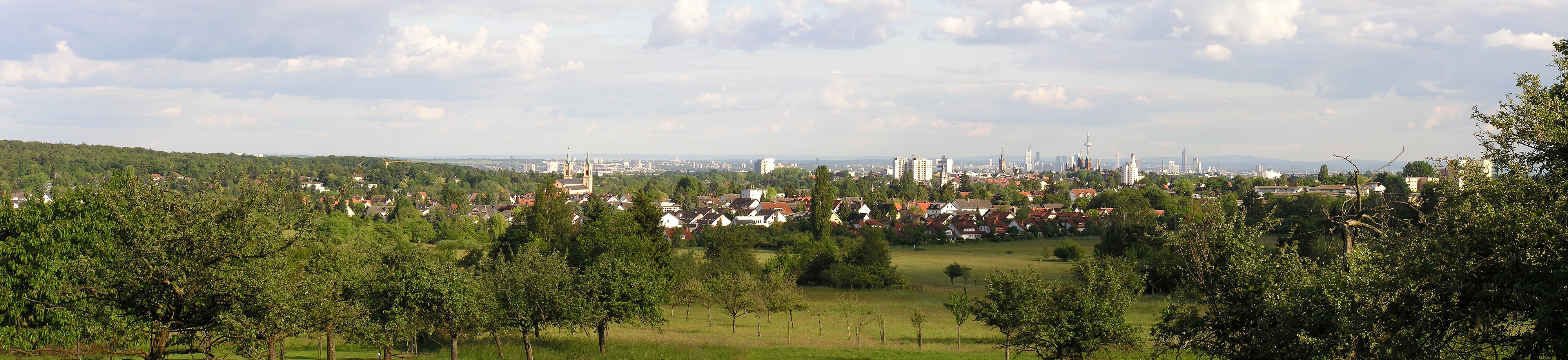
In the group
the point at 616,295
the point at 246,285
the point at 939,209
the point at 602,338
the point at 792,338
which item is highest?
the point at 246,285

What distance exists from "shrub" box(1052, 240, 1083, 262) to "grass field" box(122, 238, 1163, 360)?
53.3 feet

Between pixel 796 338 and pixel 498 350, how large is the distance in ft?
32.9

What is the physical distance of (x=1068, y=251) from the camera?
6341 centimetres

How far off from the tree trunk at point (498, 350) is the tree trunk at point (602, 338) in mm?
2613

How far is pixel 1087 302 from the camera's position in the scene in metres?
18.3

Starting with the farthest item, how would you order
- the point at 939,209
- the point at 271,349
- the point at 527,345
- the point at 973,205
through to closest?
the point at 973,205 → the point at 939,209 → the point at 527,345 → the point at 271,349

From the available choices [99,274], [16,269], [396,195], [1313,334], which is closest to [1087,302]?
[1313,334]

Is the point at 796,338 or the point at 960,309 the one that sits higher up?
the point at 960,309

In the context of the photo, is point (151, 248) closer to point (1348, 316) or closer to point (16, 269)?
point (16, 269)

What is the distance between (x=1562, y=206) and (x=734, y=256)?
42080mm

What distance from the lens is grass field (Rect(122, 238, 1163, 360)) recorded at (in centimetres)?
2412

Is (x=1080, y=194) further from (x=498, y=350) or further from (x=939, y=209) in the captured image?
(x=498, y=350)

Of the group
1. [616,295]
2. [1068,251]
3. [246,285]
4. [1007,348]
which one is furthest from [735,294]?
[1068,251]

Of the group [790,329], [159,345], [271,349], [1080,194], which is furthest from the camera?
[1080,194]
